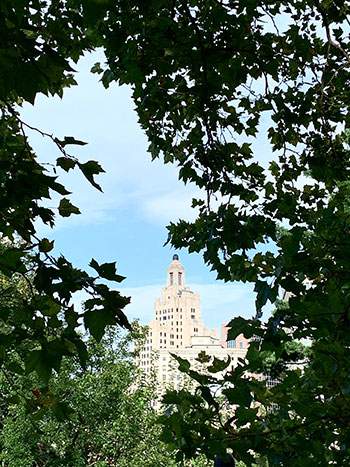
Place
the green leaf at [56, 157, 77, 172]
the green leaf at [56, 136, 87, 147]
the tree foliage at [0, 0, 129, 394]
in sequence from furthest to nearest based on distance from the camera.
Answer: the green leaf at [56, 157, 77, 172] → the green leaf at [56, 136, 87, 147] → the tree foliage at [0, 0, 129, 394]

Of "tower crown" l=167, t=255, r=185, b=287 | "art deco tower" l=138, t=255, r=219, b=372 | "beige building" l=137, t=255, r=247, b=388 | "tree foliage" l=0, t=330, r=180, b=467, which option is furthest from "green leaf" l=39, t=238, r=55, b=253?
"tower crown" l=167, t=255, r=185, b=287

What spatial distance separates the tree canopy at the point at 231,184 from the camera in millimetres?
2148

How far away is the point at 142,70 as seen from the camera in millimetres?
3869

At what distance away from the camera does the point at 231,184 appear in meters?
4.10

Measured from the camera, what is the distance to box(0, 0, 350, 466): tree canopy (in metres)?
2.15

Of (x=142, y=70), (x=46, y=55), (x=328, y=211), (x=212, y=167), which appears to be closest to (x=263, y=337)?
(x=328, y=211)

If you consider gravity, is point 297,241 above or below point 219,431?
above

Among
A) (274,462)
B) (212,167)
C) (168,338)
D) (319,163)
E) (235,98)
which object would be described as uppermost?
(168,338)

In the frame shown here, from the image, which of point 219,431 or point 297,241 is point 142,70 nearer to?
point 297,241

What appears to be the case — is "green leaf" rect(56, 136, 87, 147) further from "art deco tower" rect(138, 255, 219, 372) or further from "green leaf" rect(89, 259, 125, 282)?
"art deco tower" rect(138, 255, 219, 372)

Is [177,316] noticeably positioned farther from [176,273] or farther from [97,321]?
[97,321]

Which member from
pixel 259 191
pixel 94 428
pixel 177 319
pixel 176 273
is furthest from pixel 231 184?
pixel 176 273

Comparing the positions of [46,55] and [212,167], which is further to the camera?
[212,167]

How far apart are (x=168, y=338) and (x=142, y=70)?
6139 inches
